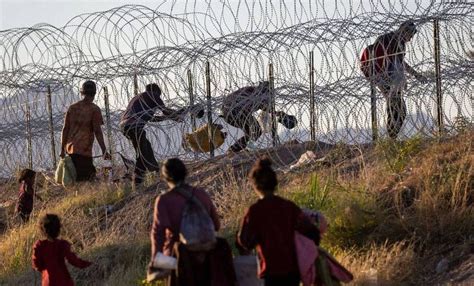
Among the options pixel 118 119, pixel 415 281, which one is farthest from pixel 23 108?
pixel 415 281

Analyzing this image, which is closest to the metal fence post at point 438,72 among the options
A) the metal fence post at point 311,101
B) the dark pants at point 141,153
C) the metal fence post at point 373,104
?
the metal fence post at point 373,104

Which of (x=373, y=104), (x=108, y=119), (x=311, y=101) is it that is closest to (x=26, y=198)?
(x=108, y=119)

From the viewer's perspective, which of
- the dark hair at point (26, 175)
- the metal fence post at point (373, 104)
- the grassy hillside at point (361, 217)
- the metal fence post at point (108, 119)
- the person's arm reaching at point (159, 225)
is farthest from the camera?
the metal fence post at point (108, 119)

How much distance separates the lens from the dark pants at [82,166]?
1388 centimetres

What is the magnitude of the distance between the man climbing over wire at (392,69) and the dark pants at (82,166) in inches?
144

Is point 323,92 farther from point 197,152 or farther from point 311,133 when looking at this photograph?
point 197,152

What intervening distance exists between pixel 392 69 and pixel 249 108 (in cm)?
185

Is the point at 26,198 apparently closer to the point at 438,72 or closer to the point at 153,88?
the point at 153,88

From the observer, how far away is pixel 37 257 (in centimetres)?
805

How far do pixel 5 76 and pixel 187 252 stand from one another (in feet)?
34.2

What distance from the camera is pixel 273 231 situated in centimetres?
660

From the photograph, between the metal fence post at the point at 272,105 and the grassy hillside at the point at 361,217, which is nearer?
the grassy hillside at the point at 361,217

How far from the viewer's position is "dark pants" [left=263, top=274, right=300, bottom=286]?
666 cm

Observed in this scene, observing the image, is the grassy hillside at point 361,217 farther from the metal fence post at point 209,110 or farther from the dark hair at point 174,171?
the dark hair at point 174,171
